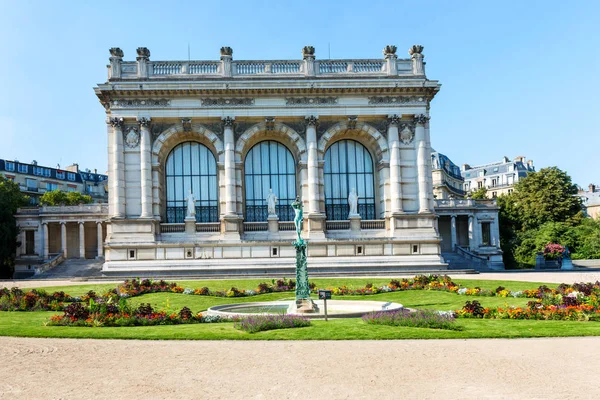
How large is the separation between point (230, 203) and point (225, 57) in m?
11.1

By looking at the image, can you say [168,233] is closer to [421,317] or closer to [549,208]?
[421,317]

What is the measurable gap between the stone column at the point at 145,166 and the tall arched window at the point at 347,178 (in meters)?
13.6

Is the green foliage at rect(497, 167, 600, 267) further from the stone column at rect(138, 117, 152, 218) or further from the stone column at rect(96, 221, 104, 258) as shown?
the stone column at rect(96, 221, 104, 258)

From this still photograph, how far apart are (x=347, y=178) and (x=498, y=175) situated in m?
74.8

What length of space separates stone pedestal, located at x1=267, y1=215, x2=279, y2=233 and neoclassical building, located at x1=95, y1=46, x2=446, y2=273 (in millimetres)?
218

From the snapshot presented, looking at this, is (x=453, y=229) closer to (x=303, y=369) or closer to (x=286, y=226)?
(x=286, y=226)

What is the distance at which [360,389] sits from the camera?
36.5 feet

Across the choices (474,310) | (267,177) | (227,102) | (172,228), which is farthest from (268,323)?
(267,177)

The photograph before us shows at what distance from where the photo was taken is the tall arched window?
49.4m

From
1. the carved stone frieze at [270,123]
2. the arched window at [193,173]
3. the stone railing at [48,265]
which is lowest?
the stone railing at [48,265]

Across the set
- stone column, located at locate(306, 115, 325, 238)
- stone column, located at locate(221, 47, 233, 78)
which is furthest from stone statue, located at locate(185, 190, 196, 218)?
stone column, located at locate(221, 47, 233, 78)

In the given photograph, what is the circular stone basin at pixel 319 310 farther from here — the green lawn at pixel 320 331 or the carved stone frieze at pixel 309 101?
the carved stone frieze at pixel 309 101

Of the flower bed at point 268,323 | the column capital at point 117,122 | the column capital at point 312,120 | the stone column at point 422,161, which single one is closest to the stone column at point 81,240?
the column capital at point 117,122

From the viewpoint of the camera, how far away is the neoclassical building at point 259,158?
4584 cm
